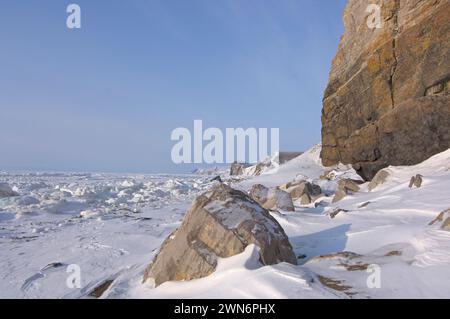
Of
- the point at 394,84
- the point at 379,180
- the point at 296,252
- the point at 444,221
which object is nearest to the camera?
the point at 444,221

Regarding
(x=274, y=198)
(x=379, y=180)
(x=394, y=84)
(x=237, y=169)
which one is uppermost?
(x=394, y=84)

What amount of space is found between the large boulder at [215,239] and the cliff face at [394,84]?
7824mm

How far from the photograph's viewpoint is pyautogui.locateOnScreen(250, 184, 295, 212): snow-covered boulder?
9.60 metres

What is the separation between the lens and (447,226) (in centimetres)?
461

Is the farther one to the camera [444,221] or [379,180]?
[379,180]

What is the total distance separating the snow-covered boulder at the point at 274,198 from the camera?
378 inches

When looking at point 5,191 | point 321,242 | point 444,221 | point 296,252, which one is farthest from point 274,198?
point 5,191

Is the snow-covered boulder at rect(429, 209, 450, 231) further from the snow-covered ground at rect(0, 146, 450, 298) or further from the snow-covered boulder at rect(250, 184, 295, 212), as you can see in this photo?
the snow-covered boulder at rect(250, 184, 295, 212)

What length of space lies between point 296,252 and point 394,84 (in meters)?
8.80

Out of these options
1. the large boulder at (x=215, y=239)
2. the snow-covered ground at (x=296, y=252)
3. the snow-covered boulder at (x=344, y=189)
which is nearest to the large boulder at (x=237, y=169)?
the snow-covered boulder at (x=344, y=189)

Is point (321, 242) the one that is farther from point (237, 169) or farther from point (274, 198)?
point (237, 169)

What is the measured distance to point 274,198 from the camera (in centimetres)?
1012

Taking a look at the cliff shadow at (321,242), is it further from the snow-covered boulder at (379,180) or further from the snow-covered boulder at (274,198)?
the snow-covered boulder at (379,180)

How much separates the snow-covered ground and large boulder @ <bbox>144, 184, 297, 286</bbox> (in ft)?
0.59
